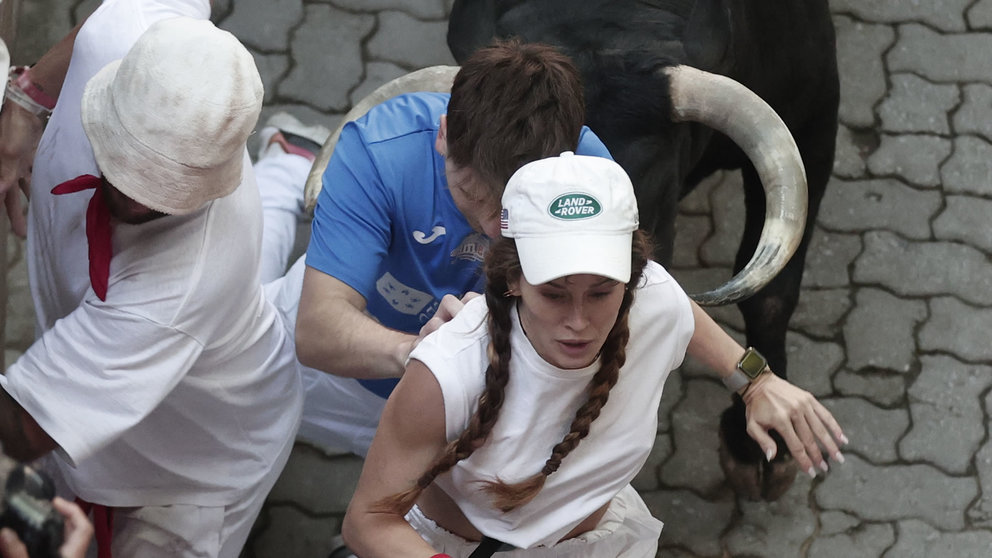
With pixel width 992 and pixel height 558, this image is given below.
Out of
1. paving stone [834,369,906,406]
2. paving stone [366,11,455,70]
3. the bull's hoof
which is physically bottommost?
the bull's hoof

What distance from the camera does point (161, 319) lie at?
2518mm

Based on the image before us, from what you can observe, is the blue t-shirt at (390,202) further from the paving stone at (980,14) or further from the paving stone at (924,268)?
the paving stone at (980,14)

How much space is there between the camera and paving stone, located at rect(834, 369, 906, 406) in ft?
14.6

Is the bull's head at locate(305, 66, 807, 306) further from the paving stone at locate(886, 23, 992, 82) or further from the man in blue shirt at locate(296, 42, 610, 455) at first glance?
the paving stone at locate(886, 23, 992, 82)

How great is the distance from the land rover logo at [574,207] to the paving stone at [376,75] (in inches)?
119

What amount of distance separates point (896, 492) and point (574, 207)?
2.67 metres

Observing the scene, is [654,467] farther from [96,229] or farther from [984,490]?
[96,229]

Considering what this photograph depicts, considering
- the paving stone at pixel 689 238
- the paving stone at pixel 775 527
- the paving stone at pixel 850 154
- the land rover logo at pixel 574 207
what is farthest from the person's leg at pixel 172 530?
the paving stone at pixel 850 154

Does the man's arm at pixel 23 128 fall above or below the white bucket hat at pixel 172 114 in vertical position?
below

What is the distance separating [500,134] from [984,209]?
10.5 feet

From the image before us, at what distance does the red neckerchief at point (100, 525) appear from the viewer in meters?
2.94

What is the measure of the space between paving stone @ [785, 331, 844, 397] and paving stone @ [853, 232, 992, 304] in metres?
0.37

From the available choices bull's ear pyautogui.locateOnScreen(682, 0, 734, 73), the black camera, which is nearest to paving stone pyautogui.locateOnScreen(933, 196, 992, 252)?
bull's ear pyautogui.locateOnScreen(682, 0, 734, 73)

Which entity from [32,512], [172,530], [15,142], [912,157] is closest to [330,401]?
[172,530]
